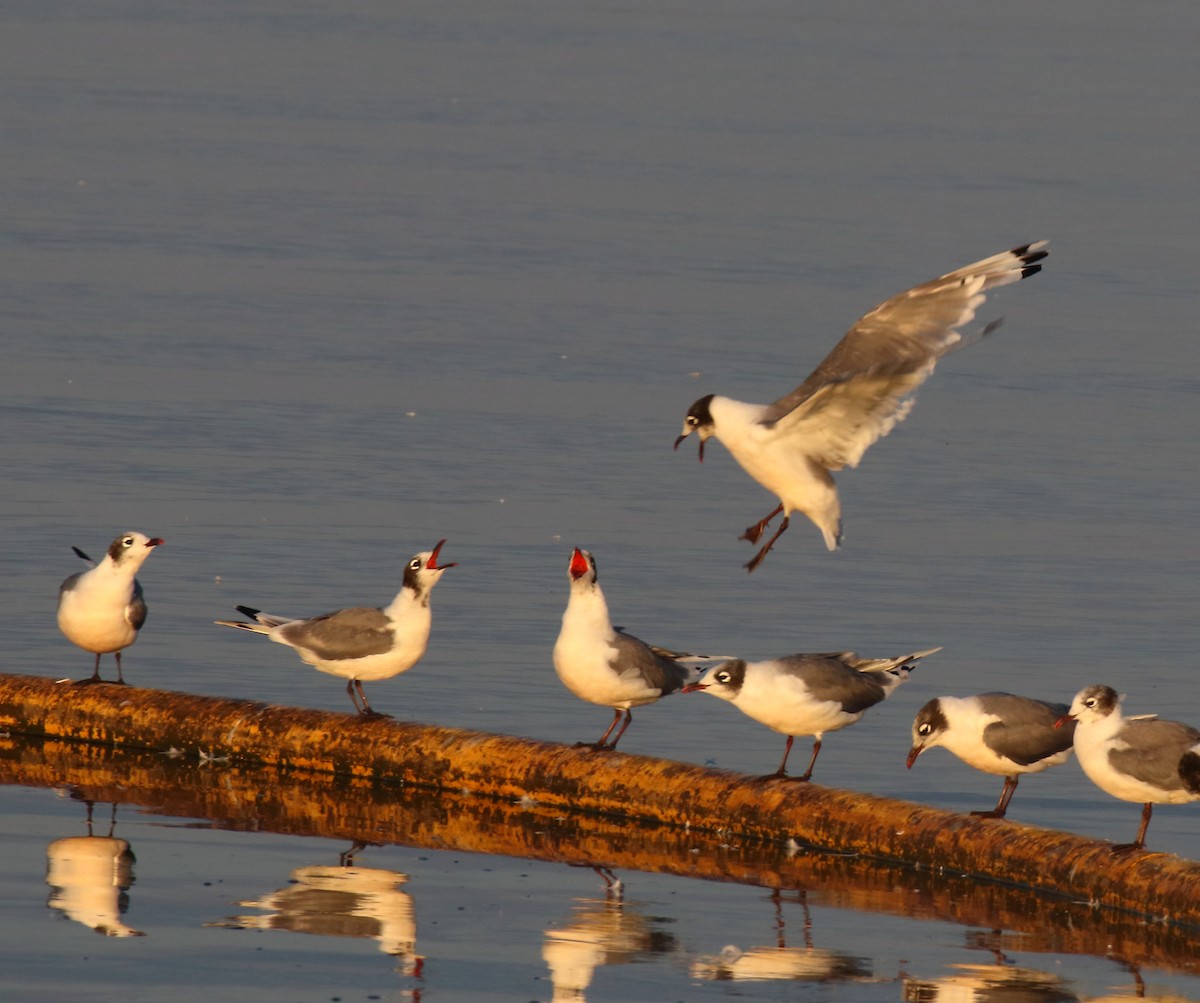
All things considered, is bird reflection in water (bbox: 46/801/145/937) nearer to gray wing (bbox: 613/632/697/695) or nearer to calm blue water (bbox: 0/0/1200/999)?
calm blue water (bbox: 0/0/1200/999)

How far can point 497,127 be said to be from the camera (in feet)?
91.1

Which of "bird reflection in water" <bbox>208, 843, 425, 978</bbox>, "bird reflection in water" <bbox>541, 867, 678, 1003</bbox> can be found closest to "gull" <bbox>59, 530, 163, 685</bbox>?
"bird reflection in water" <bbox>208, 843, 425, 978</bbox>

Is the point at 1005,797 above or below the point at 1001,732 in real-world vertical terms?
below

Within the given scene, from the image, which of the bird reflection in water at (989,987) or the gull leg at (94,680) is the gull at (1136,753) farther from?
the gull leg at (94,680)

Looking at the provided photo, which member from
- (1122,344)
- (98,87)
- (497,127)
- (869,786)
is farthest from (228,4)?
(869,786)

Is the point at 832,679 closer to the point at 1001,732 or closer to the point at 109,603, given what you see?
the point at 1001,732

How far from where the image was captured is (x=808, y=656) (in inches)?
375

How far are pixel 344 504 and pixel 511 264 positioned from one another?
23.4 feet

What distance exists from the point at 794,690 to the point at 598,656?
75 cm

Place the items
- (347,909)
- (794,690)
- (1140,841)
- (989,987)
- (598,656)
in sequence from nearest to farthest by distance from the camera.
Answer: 1. (989,987)
2. (347,909)
3. (1140,841)
4. (794,690)
5. (598,656)

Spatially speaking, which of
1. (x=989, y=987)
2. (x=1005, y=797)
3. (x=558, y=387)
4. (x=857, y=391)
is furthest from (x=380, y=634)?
(x=558, y=387)

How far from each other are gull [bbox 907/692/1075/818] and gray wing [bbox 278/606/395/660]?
7.13ft

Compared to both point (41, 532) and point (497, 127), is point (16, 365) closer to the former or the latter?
point (41, 532)

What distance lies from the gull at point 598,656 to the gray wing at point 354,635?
30.2 inches
